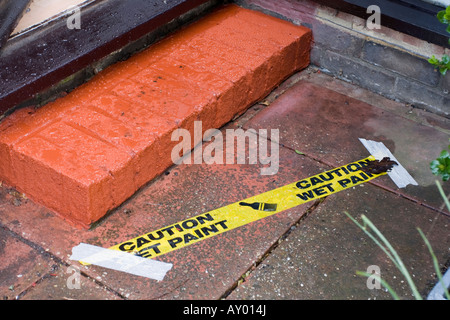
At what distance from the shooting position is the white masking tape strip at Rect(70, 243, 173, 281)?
2.46 metres

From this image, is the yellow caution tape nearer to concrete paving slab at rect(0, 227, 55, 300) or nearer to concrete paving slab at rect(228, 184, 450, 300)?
concrete paving slab at rect(228, 184, 450, 300)

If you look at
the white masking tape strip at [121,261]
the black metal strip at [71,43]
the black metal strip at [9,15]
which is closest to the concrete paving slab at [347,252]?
the white masking tape strip at [121,261]

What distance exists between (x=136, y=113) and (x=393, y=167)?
57.1 inches

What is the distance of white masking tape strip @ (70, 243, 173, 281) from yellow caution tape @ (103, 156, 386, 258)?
39mm

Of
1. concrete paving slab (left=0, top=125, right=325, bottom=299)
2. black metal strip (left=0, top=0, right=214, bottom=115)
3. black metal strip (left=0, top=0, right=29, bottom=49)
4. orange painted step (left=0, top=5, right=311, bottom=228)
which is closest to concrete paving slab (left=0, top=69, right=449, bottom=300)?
concrete paving slab (left=0, top=125, right=325, bottom=299)

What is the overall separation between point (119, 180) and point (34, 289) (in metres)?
0.63

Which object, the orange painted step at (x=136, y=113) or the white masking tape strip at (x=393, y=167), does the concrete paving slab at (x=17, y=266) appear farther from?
the white masking tape strip at (x=393, y=167)

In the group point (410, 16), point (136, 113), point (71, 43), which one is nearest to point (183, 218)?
point (136, 113)

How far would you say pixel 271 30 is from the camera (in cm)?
374

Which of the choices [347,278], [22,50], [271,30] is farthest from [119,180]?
[271,30]

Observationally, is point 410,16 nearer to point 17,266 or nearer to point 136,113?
point 136,113

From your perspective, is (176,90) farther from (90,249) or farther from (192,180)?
(90,249)

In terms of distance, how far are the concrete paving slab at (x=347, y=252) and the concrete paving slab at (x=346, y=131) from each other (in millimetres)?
168
